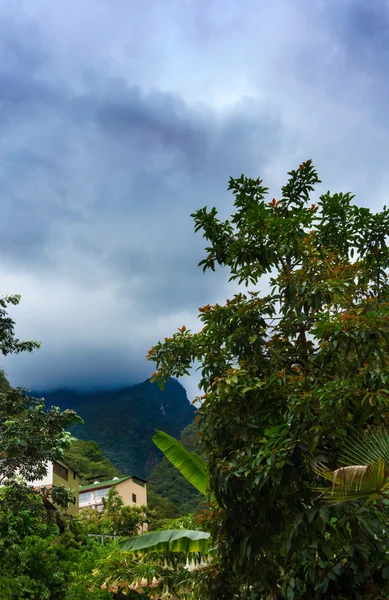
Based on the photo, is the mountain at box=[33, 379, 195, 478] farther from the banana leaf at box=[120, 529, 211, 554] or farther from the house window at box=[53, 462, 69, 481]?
the banana leaf at box=[120, 529, 211, 554]

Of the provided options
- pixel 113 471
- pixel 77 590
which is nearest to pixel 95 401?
pixel 113 471

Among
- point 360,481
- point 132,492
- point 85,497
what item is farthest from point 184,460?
point 132,492

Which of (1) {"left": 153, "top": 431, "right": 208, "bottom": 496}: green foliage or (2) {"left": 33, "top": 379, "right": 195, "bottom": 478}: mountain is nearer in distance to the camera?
(1) {"left": 153, "top": 431, "right": 208, "bottom": 496}: green foliage

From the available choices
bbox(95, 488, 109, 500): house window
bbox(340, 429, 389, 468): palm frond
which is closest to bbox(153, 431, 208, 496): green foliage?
bbox(340, 429, 389, 468): palm frond

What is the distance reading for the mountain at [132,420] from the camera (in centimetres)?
10681

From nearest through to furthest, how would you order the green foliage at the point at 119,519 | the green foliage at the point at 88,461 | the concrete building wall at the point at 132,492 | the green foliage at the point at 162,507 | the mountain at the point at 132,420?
the green foliage at the point at 119,519 < the concrete building wall at the point at 132,492 < the green foliage at the point at 162,507 < the green foliage at the point at 88,461 < the mountain at the point at 132,420

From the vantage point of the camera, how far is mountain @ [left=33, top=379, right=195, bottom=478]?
107 meters

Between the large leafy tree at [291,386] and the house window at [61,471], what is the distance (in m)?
22.0

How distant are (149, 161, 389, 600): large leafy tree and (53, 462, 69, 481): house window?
2203 centimetres

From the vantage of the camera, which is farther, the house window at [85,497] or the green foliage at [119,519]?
the house window at [85,497]

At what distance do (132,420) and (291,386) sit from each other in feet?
428

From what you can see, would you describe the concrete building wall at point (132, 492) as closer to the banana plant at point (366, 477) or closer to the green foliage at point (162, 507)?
the green foliage at point (162, 507)

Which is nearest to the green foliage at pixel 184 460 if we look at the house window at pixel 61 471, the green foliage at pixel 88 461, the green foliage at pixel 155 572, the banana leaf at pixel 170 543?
the banana leaf at pixel 170 543

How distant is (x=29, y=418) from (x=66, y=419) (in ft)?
2.11
